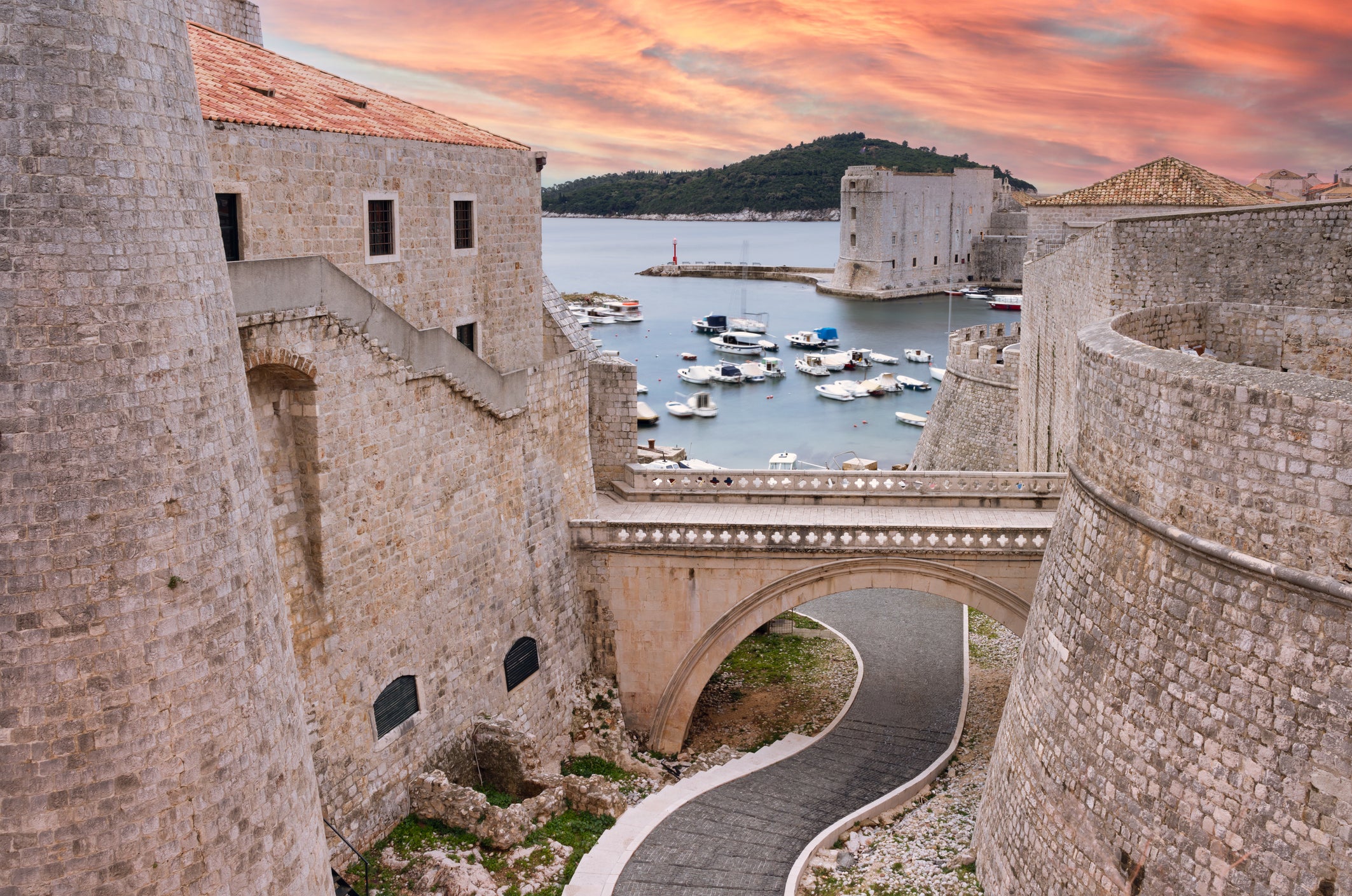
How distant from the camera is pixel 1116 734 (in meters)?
11.4

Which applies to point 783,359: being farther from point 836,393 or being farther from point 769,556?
point 769,556

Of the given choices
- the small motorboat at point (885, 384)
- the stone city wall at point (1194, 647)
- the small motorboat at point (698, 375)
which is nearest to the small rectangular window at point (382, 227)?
the stone city wall at point (1194, 647)

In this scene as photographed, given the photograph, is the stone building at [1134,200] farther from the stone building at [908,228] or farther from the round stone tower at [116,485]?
the stone building at [908,228]

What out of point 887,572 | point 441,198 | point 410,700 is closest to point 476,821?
point 410,700

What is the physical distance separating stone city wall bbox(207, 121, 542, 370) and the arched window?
5.02 metres

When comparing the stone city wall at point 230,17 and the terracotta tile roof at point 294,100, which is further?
the stone city wall at point 230,17

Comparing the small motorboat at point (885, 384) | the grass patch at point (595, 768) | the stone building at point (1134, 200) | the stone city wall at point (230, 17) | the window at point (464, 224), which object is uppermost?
the stone city wall at point (230, 17)

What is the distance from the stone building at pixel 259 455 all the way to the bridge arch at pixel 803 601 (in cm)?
200

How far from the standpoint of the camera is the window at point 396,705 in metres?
15.1

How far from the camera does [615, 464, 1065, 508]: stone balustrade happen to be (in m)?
21.0

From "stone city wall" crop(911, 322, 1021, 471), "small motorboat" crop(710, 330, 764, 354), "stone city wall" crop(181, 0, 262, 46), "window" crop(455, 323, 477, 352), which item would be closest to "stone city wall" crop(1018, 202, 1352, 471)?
"window" crop(455, 323, 477, 352)

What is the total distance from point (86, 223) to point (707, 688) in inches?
695

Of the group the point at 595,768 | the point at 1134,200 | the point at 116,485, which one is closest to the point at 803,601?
the point at 595,768

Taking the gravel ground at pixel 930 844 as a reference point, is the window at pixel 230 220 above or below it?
above
